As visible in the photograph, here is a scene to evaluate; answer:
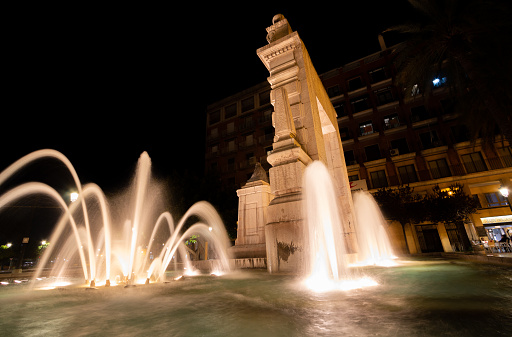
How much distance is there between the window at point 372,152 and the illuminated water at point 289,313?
2455 centimetres

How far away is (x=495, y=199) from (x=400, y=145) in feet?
29.4

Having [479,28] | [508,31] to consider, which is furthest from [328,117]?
[508,31]

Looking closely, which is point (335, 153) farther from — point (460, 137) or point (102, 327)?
point (460, 137)

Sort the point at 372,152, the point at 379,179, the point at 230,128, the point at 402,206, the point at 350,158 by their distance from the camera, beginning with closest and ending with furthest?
the point at 402,206, the point at 379,179, the point at 372,152, the point at 350,158, the point at 230,128

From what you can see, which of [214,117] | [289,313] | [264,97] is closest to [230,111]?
[214,117]

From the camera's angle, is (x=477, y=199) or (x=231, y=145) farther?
(x=231, y=145)

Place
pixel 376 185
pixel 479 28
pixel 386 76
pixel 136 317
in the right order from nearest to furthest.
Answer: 1. pixel 136 317
2. pixel 479 28
3. pixel 376 185
4. pixel 386 76

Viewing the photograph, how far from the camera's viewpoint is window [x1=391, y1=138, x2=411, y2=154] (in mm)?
24777

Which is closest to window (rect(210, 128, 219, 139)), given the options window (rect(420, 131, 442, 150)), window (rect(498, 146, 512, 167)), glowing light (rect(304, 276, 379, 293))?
window (rect(420, 131, 442, 150))

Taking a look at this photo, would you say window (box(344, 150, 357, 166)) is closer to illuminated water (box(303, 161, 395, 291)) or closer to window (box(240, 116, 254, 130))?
window (box(240, 116, 254, 130))

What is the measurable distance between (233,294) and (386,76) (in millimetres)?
31649

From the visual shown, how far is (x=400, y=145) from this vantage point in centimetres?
2514

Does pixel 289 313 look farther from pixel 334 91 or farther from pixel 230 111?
pixel 230 111

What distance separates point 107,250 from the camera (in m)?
6.79
